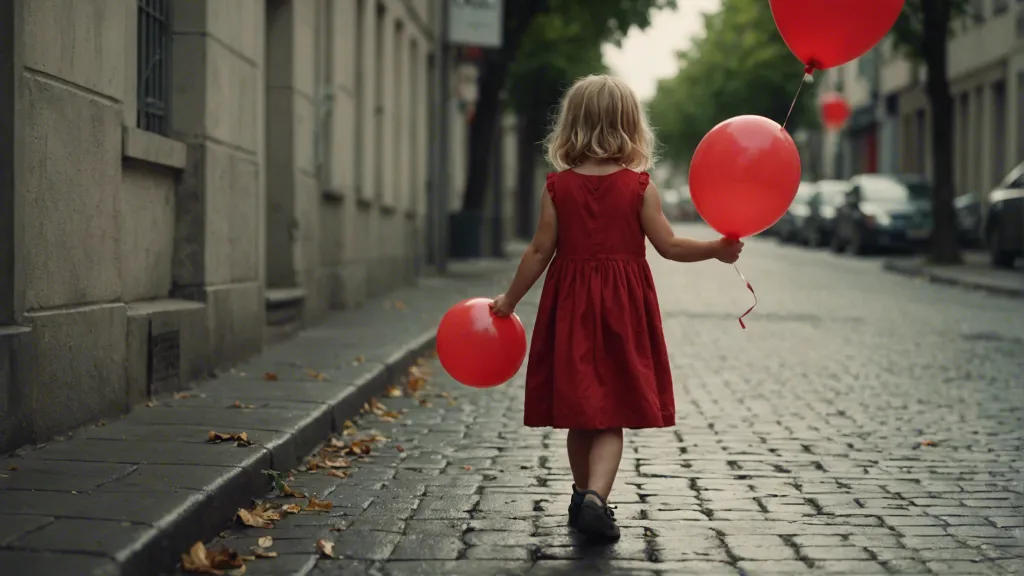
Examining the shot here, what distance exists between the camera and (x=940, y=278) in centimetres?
2334

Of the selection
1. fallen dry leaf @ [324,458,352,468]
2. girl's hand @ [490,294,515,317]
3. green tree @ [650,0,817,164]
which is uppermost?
green tree @ [650,0,817,164]

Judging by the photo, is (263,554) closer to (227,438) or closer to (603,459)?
(603,459)

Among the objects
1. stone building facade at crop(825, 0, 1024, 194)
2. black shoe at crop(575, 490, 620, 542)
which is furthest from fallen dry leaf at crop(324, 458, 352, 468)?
stone building facade at crop(825, 0, 1024, 194)

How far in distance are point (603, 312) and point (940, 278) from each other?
745 inches

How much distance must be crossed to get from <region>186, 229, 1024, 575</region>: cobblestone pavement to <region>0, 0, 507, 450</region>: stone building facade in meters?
1.19

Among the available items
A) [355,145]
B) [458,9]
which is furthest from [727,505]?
[458,9]

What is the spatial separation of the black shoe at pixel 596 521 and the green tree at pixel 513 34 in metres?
22.2

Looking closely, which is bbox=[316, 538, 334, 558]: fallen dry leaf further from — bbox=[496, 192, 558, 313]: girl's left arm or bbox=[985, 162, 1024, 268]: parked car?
bbox=[985, 162, 1024, 268]: parked car

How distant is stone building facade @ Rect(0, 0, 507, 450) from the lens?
245 inches

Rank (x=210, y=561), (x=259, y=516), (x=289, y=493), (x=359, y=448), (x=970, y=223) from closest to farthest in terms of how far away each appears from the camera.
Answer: (x=210, y=561)
(x=259, y=516)
(x=289, y=493)
(x=359, y=448)
(x=970, y=223)

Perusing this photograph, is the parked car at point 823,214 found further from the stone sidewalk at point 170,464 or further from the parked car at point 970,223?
the stone sidewalk at point 170,464

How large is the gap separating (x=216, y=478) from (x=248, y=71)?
5.33 m

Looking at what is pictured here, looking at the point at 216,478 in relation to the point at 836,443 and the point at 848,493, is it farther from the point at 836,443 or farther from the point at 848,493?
the point at 836,443

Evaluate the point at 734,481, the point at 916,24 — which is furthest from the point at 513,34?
the point at 734,481
